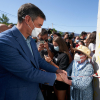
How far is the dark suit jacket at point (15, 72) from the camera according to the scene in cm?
95

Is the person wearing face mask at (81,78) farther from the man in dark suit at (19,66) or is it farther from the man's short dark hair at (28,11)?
the man's short dark hair at (28,11)

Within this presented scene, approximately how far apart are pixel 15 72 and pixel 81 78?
120 centimetres

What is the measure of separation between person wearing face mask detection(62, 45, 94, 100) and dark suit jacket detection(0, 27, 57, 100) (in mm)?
633

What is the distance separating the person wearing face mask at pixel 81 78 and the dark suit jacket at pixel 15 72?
2.08 feet

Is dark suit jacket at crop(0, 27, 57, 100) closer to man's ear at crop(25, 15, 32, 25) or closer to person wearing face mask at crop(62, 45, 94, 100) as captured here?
man's ear at crop(25, 15, 32, 25)

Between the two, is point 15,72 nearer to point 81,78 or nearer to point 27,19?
point 27,19

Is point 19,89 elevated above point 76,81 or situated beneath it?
elevated above

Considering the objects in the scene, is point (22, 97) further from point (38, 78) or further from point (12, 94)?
point (38, 78)

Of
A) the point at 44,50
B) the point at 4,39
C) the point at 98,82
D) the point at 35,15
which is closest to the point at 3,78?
the point at 4,39

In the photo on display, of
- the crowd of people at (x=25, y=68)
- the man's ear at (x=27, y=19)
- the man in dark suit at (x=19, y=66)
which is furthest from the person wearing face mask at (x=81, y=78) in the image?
the man's ear at (x=27, y=19)

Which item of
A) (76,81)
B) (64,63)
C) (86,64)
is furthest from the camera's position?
(64,63)

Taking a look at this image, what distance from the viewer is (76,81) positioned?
1.62 meters

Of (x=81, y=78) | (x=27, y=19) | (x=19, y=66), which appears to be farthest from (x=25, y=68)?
(x=81, y=78)

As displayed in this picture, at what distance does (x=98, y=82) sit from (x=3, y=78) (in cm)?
161
